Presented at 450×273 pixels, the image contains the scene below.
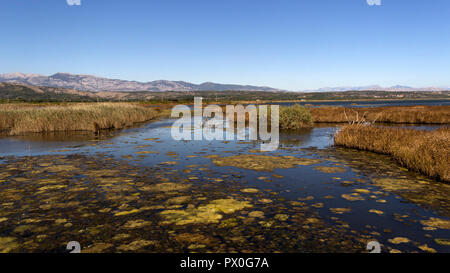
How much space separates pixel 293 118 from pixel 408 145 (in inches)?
441

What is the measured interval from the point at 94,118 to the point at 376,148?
65.5 ft

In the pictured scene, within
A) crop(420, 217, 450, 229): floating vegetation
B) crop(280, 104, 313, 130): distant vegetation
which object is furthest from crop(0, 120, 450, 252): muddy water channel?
crop(280, 104, 313, 130): distant vegetation

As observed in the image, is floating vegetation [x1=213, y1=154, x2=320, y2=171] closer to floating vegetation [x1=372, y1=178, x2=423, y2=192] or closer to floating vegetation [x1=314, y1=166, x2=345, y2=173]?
floating vegetation [x1=314, y1=166, x2=345, y2=173]

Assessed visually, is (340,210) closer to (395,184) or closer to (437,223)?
(437,223)

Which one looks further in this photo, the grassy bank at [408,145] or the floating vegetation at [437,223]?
the grassy bank at [408,145]

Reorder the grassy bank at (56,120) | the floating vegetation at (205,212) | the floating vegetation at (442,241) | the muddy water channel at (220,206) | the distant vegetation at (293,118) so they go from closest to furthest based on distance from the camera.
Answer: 1. the floating vegetation at (442,241)
2. the muddy water channel at (220,206)
3. the floating vegetation at (205,212)
4. the grassy bank at (56,120)
5. the distant vegetation at (293,118)

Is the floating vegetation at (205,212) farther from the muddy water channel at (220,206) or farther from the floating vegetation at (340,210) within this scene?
the floating vegetation at (340,210)

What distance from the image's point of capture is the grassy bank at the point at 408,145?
7.23m

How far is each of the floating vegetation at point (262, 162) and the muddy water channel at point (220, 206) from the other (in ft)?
0.13

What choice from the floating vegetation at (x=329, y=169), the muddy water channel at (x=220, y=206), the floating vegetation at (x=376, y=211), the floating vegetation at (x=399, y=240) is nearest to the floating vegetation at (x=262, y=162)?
the muddy water channel at (x=220, y=206)

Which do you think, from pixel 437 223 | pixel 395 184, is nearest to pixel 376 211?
pixel 437 223

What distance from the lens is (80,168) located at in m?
8.48

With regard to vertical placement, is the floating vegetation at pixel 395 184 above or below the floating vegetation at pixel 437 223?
above
